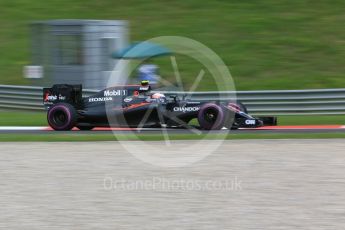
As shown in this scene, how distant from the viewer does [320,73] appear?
20.9 metres

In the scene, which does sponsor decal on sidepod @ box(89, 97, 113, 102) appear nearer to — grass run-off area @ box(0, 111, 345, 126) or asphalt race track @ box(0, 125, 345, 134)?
asphalt race track @ box(0, 125, 345, 134)

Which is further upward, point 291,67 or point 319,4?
point 319,4

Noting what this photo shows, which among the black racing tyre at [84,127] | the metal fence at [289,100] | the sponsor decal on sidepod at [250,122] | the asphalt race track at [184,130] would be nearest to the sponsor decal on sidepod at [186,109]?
the asphalt race track at [184,130]

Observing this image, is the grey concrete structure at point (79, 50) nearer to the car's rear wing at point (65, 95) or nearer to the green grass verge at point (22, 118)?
the green grass verge at point (22, 118)

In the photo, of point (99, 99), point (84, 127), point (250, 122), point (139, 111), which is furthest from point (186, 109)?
point (84, 127)

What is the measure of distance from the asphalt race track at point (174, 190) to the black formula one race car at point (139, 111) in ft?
8.54

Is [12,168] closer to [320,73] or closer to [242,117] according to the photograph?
[242,117]

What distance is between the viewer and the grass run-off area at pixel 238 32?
21.1m

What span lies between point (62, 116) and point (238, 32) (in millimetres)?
10597

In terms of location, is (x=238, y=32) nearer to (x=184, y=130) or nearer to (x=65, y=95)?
(x=184, y=130)

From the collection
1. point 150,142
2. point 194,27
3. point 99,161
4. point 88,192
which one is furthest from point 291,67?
point 88,192

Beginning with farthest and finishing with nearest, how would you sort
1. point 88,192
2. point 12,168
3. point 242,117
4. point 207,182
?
point 242,117 < point 12,168 < point 207,182 < point 88,192

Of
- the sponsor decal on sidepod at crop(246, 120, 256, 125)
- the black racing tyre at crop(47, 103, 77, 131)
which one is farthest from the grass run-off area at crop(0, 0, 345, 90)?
the black racing tyre at crop(47, 103, 77, 131)

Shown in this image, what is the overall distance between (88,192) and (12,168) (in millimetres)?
2078
